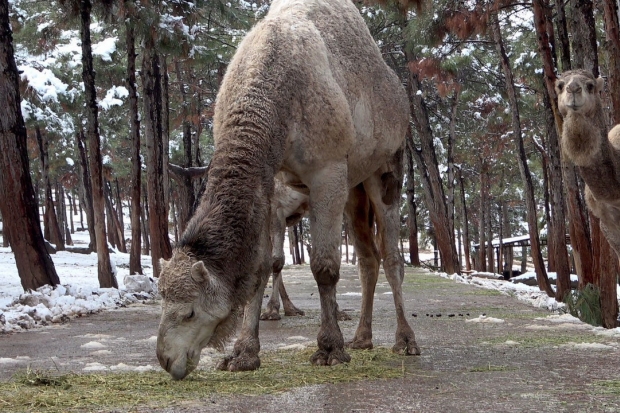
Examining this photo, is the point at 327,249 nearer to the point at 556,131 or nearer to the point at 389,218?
the point at 389,218

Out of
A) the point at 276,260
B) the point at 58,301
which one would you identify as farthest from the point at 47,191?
the point at 276,260

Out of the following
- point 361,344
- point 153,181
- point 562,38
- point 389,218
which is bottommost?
point 361,344

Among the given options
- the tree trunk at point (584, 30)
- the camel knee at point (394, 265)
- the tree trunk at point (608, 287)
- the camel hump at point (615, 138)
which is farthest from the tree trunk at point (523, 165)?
the camel knee at point (394, 265)

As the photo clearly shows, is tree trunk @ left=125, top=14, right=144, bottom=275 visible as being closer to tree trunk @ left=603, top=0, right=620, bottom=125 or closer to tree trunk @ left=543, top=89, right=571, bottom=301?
tree trunk @ left=543, top=89, right=571, bottom=301

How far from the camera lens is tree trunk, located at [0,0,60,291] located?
12523 millimetres

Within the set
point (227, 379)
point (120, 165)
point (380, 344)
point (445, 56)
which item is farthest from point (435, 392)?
point (120, 165)

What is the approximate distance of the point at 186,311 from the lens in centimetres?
484

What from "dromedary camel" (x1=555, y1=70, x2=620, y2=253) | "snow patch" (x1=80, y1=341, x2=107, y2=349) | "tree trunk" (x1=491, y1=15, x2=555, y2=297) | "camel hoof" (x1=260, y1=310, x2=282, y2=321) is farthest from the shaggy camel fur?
"tree trunk" (x1=491, y1=15, x2=555, y2=297)

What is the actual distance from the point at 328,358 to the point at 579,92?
4475 mm

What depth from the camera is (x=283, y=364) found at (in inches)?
240

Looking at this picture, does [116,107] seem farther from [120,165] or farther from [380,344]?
[380,344]

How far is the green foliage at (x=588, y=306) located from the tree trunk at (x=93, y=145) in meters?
9.05

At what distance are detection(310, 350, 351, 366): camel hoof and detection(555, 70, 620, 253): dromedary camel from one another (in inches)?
167

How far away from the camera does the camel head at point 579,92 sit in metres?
8.45
